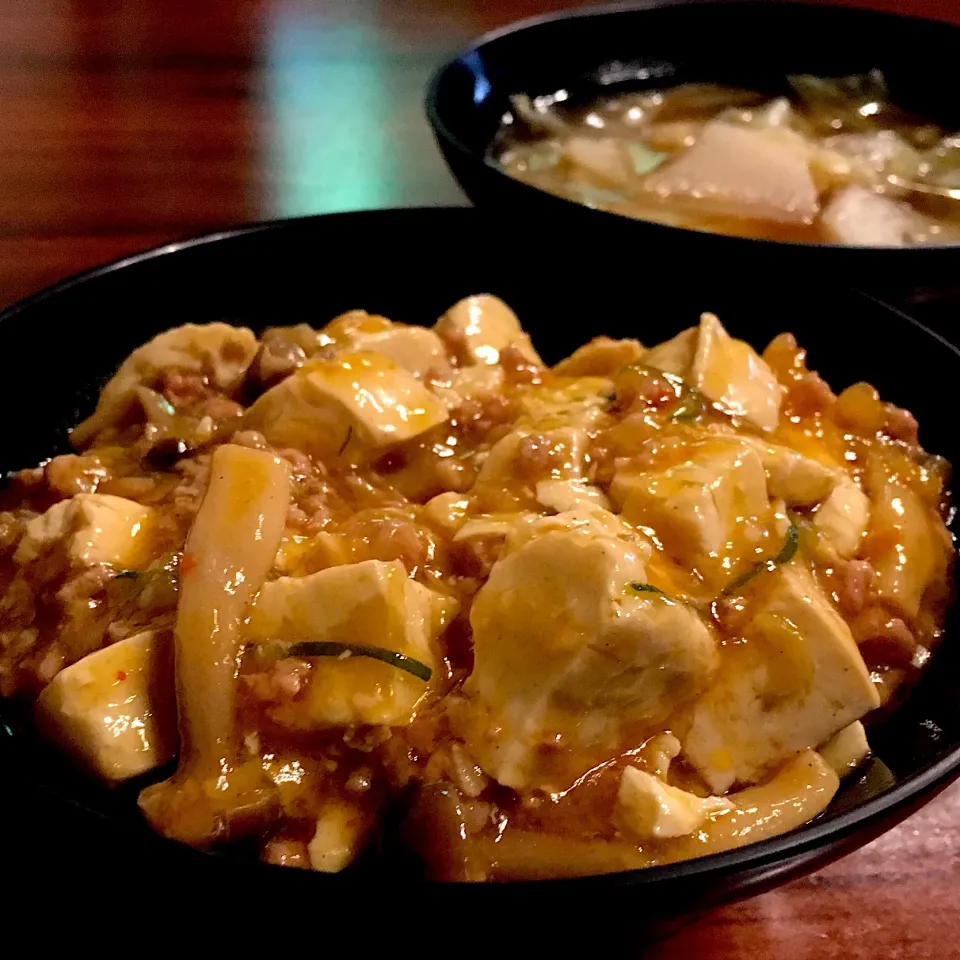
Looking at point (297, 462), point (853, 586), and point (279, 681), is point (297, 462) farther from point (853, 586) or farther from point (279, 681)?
point (853, 586)

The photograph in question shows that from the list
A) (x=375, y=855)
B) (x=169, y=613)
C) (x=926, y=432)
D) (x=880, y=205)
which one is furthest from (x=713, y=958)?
(x=880, y=205)

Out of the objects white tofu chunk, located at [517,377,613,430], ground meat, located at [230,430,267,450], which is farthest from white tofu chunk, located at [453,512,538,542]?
ground meat, located at [230,430,267,450]

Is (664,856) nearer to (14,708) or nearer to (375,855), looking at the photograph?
(375,855)

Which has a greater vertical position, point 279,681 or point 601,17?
point 601,17

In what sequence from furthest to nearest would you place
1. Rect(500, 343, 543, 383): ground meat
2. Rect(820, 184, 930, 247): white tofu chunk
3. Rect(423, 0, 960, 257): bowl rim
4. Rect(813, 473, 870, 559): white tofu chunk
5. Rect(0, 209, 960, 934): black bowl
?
Rect(820, 184, 930, 247): white tofu chunk
Rect(423, 0, 960, 257): bowl rim
Rect(500, 343, 543, 383): ground meat
Rect(813, 473, 870, 559): white tofu chunk
Rect(0, 209, 960, 934): black bowl

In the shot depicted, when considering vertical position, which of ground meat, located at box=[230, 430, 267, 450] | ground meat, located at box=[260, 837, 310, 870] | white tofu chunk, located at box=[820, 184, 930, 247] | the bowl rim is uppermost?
the bowl rim

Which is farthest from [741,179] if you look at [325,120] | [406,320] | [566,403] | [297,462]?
[297,462]

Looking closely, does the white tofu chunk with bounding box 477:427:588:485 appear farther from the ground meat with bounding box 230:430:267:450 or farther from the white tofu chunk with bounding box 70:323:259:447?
the white tofu chunk with bounding box 70:323:259:447

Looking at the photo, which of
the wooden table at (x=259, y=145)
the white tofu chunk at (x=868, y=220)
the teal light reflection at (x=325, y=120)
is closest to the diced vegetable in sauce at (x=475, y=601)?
the wooden table at (x=259, y=145)
